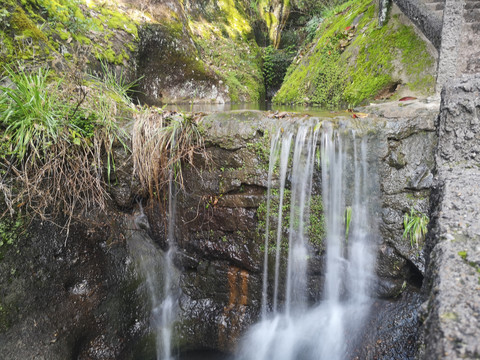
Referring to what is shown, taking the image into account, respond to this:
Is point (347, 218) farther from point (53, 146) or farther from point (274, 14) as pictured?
point (274, 14)

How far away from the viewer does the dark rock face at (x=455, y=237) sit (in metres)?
0.82

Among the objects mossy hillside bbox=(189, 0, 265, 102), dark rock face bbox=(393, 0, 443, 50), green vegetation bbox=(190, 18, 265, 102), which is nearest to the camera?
dark rock face bbox=(393, 0, 443, 50)

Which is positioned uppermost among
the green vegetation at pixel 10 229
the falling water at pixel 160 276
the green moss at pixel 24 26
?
the green moss at pixel 24 26

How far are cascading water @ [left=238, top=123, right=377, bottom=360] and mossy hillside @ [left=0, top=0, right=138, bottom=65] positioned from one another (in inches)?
101

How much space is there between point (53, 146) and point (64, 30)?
8.77 feet

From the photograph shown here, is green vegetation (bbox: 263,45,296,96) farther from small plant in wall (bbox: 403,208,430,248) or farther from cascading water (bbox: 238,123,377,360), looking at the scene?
small plant in wall (bbox: 403,208,430,248)

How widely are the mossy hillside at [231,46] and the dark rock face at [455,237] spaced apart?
6.95m

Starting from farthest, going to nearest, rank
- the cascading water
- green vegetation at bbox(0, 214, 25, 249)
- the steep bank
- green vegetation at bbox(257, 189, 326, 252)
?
the steep bank, green vegetation at bbox(257, 189, 326, 252), the cascading water, green vegetation at bbox(0, 214, 25, 249)

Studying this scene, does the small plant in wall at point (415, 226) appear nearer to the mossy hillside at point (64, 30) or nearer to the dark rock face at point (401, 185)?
the dark rock face at point (401, 185)

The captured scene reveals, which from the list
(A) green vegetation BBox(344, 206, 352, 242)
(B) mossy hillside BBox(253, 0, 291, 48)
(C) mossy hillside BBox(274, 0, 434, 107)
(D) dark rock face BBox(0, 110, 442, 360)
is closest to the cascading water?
(A) green vegetation BBox(344, 206, 352, 242)

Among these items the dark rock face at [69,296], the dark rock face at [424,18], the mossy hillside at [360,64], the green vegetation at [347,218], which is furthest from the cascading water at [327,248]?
the dark rock face at [424,18]

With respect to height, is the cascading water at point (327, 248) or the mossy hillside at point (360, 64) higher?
the mossy hillside at point (360, 64)

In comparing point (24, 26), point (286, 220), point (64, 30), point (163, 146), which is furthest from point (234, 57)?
point (286, 220)

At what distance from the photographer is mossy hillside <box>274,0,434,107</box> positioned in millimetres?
4328
